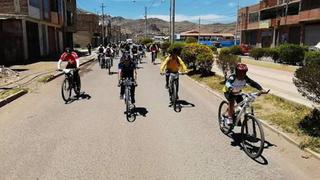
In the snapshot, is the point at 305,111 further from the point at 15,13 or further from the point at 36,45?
the point at 36,45

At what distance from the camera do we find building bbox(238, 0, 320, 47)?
50.2 meters

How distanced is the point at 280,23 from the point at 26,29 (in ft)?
134

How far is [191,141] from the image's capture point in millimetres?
7941

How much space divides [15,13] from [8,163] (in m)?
27.9

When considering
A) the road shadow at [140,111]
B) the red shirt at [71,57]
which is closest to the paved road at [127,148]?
the road shadow at [140,111]

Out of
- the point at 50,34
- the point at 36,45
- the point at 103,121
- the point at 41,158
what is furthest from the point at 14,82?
the point at 50,34

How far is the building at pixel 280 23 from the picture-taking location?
1977 inches

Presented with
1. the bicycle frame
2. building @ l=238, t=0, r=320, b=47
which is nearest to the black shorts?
the bicycle frame

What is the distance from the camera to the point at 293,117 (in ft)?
32.2

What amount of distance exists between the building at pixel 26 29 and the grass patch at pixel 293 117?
22863mm

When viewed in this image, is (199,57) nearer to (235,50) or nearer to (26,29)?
(26,29)

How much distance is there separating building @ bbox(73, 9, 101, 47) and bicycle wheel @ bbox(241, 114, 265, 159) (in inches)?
3446

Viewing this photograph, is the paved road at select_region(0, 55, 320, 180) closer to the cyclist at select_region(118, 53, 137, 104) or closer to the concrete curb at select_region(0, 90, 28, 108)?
the concrete curb at select_region(0, 90, 28, 108)

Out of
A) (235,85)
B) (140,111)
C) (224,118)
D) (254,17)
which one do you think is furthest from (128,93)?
(254,17)
